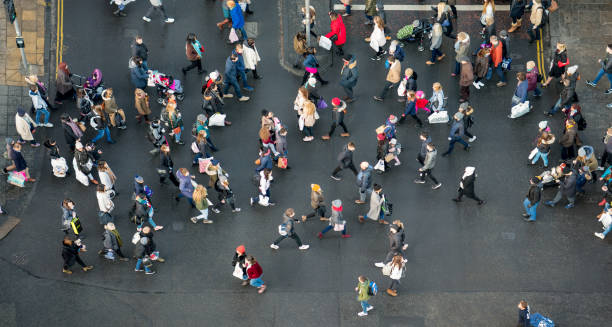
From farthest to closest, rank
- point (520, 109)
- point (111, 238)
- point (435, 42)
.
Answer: point (435, 42) < point (520, 109) < point (111, 238)

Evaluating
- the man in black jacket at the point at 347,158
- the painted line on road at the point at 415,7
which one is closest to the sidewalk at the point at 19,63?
the man in black jacket at the point at 347,158

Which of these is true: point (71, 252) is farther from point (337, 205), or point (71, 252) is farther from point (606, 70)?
point (606, 70)

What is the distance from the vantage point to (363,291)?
2195 cm

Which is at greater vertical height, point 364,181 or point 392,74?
point 392,74

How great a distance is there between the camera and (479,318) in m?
23.0

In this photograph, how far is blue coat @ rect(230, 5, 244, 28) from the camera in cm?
2945

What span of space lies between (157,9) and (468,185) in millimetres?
13292

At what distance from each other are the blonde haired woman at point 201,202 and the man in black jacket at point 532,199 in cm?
A: 933

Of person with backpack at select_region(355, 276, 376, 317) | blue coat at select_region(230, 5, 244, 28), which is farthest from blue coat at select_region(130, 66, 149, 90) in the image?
person with backpack at select_region(355, 276, 376, 317)

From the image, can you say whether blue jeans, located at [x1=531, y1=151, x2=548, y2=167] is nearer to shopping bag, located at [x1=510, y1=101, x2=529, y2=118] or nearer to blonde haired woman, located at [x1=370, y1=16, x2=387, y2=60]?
shopping bag, located at [x1=510, y1=101, x2=529, y2=118]

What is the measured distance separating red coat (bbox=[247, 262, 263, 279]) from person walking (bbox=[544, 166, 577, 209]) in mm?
9167

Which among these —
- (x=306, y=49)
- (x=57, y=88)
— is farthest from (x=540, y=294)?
(x=57, y=88)

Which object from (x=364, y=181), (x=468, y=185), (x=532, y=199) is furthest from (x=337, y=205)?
(x=532, y=199)

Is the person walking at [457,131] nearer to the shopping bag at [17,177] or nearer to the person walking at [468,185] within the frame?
the person walking at [468,185]
